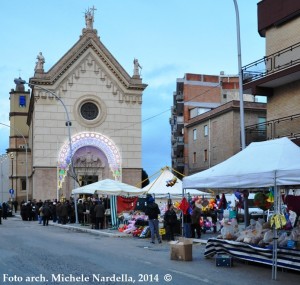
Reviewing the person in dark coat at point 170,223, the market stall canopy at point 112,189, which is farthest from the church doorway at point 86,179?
the person in dark coat at point 170,223

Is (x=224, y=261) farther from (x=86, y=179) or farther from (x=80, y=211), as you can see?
(x=86, y=179)

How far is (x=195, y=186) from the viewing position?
15.7 meters

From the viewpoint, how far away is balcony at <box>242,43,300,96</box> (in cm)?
2264

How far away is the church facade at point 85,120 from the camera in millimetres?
47531

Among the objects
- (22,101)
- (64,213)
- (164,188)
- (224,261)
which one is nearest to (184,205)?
(224,261)

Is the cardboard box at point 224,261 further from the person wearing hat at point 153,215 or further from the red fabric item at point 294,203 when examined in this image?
the person wearing hat at point 153,215

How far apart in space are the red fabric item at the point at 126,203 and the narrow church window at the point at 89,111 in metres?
18.8

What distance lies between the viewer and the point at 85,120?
4903 centimetres

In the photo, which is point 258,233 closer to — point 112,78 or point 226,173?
point 226,173

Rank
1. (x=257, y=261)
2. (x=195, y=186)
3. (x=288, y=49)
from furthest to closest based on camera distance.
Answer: (x=288, y=49)
(x=195, y=186)
(x=257, y=261)

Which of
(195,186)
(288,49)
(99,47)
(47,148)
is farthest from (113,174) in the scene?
(195,186)

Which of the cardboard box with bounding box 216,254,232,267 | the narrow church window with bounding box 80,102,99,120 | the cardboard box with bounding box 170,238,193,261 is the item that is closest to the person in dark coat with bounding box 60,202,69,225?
the narrow church window with bounding box 80,102,99,120

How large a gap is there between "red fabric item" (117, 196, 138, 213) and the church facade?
1665cm

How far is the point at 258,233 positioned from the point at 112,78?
38147 mm
